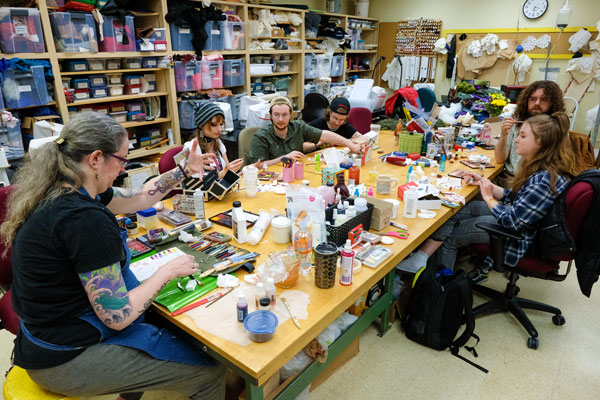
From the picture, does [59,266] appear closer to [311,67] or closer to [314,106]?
[314,106]

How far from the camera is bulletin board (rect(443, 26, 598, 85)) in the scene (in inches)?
221

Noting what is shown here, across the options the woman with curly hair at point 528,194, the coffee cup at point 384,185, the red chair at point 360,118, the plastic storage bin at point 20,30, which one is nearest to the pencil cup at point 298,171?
the coffee cup at point 384,185

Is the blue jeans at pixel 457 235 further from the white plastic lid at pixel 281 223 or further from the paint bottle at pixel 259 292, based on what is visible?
the paint bottle at pixel 259 292

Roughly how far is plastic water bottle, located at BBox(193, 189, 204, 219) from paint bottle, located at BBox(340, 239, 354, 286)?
89 cm

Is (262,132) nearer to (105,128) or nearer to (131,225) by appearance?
(131,225)

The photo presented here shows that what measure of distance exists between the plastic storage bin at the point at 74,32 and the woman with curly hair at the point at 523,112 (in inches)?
140

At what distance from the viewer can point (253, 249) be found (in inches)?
67.3

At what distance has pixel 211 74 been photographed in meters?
4.50

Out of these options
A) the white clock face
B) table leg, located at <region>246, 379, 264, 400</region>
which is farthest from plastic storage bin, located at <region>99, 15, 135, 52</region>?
the white clock face

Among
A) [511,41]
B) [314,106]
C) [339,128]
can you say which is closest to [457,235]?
[339,128]

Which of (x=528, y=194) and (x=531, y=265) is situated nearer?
(x=528, y=194)

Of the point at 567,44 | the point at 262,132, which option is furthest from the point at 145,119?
the point at 567,44

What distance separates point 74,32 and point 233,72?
182 cm

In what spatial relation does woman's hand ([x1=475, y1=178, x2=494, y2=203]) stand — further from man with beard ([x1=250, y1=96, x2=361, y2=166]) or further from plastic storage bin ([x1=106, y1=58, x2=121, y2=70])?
plastic storage bin ([x1=106, y1=58, x2=121, y2=70])
